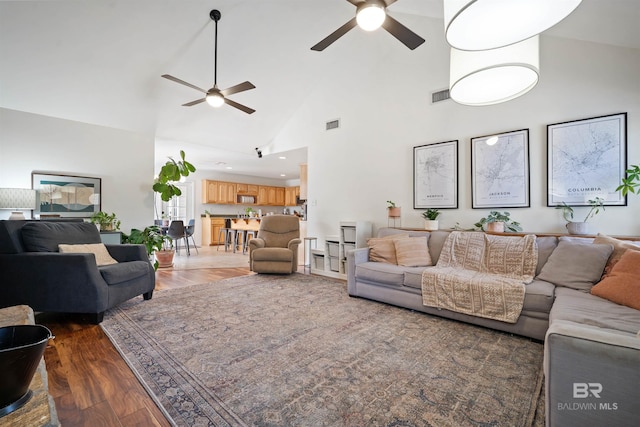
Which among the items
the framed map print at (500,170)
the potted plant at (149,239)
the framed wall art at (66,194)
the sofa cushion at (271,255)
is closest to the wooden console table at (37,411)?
the sofa cushion at (271,255)

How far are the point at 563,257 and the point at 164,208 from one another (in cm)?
929

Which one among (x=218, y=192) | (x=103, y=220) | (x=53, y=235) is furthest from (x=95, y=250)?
(x=218, y=192)

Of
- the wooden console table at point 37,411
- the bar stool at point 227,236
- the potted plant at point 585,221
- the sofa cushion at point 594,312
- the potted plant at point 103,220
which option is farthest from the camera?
the bar stool at point 227,236

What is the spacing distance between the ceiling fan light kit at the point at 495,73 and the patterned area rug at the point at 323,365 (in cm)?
171

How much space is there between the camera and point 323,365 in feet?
6.12

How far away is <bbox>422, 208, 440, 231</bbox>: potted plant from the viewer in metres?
3.67

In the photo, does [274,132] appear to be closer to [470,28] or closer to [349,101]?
[349,101]

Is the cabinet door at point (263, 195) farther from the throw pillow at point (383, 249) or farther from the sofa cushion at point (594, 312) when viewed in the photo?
the sofa cushion at point (594, 312)

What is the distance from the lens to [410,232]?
3.66m

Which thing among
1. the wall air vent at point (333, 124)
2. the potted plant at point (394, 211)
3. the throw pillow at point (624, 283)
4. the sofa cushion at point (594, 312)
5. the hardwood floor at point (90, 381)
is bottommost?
the hardwood floor at point (90, 381)

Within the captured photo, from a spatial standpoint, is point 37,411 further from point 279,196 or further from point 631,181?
point 279,196

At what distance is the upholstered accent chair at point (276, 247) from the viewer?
4.52 m

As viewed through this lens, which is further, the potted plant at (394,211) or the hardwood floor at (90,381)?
the potted plant at (394,211)

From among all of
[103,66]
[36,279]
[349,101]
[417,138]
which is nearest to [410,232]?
[417,138]
